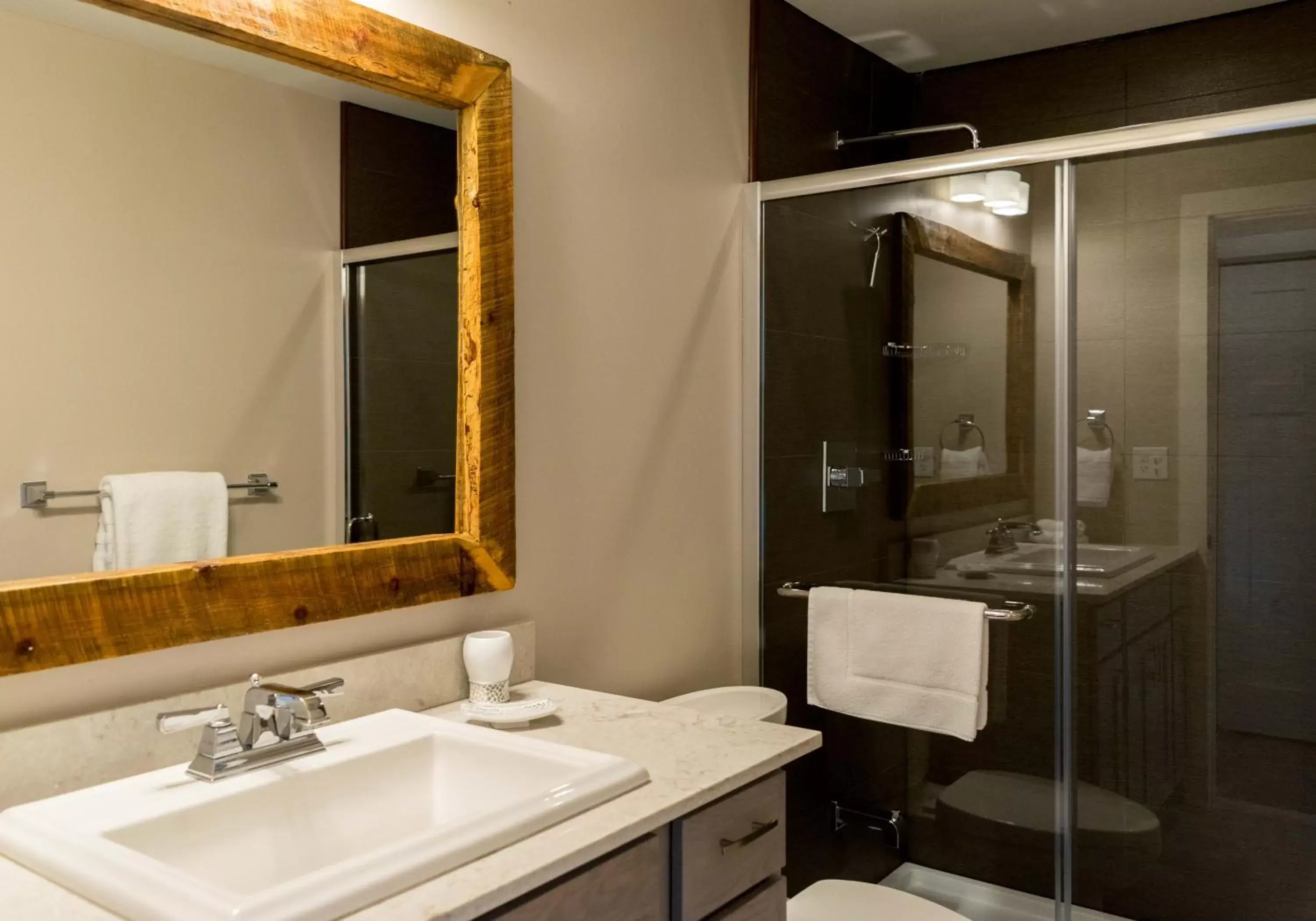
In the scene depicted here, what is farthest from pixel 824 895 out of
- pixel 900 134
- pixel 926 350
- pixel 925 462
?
pixel 900 134

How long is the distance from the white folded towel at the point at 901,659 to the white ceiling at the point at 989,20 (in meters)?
1.47

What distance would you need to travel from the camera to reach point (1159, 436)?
7.06 feet

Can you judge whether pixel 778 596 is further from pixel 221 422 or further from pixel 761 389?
pixel 221 422

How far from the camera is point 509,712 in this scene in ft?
5.34

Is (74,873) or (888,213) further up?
(888,213)

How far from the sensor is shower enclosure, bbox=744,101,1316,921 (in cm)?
208

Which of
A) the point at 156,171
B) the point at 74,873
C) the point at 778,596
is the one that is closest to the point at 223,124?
the point at 156,171

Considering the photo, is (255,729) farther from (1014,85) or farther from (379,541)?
(1014,85)

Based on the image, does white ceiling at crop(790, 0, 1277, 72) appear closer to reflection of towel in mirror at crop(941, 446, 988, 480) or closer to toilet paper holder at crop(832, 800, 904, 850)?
reflection of towel in mirror at crop(941, 446, 988, 480)

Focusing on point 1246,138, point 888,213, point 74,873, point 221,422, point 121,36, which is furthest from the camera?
point 888,213

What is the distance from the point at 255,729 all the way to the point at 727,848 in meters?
0.61

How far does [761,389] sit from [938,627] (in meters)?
0.68

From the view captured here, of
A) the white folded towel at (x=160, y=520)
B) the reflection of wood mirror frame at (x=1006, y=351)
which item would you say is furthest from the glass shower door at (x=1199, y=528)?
the white folded towel at (x=160, y=520)

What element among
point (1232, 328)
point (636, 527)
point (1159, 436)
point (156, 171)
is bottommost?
point (636, 527)
